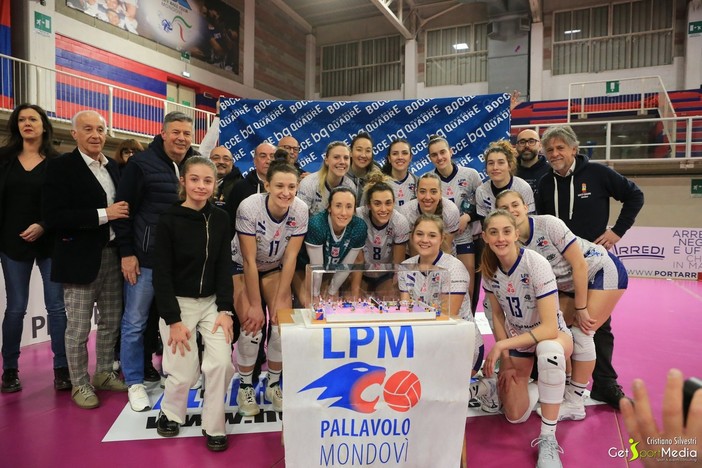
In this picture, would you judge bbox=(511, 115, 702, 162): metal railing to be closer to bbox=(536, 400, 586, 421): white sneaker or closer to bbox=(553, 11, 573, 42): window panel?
bbox=(553, 11, 573, 42): window panel

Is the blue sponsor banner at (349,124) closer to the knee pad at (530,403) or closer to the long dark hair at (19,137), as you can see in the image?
the long dark hair at (19,137)

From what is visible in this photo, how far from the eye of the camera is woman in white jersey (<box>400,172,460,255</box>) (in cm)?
310

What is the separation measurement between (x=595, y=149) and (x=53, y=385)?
1276 centimetres

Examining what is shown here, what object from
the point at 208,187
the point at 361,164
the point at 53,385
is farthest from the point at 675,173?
the point at 53,385

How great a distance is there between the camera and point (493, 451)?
238cm

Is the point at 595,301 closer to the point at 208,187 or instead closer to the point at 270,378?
the point at 270,378

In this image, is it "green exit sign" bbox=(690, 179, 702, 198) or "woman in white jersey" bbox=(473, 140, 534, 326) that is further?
"green exit sign" bbox=(690, 179, 702, 198)

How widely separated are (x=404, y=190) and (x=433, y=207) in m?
0.57

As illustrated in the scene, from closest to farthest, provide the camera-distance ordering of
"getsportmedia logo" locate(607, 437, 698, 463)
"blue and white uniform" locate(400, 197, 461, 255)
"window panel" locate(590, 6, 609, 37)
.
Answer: "getsportmedia logo" locate(607, 437, 698, 463)
"blue and white uniform" locate(400, 197, 461, 255)
"window panel" locate(590, 6, 609, 37)

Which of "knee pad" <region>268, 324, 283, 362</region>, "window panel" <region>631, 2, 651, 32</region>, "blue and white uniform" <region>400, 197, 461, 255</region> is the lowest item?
"knee pad" <region>268, 324, 283, 362</region>

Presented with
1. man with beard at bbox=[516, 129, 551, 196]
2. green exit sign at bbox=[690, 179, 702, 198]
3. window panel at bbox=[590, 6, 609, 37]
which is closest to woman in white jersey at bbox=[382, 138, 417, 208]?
man with beard at bbox=[516, 129, 551, 196]

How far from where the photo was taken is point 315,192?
3418 millimetres

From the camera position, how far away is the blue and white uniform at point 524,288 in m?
2.44

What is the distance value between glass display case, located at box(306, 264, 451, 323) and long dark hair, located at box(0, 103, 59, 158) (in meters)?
2.11
